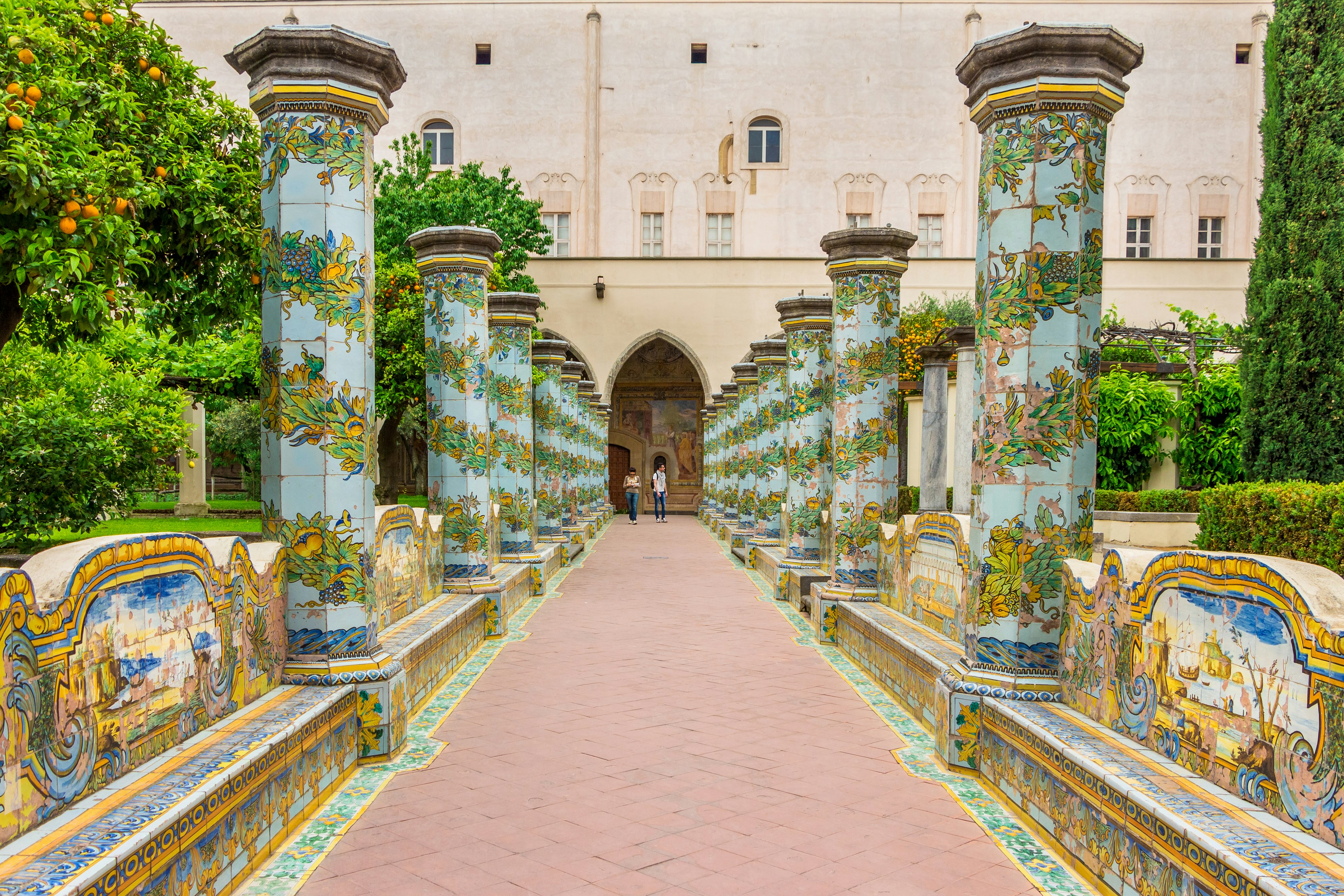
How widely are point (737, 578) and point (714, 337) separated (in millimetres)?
17449

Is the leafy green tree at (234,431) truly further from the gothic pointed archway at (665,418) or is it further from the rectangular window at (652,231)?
the rectangular window at (652,231)

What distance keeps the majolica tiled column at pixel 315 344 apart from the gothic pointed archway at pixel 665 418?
28.3 metres

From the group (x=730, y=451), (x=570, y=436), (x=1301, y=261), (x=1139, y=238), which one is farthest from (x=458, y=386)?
(x=1139, y=238)

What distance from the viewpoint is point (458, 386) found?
888 centimetres

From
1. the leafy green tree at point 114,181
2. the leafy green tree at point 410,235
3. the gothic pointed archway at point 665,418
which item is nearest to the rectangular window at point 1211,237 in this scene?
the gothic pointed archway at point 665,418

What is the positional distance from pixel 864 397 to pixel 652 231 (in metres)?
23.1

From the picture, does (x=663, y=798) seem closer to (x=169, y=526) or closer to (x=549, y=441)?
(x=549, y=441)

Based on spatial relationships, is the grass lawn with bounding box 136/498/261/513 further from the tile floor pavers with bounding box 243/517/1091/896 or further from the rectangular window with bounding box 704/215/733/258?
the tile floor pavers with bounding box 243/517/1091/896

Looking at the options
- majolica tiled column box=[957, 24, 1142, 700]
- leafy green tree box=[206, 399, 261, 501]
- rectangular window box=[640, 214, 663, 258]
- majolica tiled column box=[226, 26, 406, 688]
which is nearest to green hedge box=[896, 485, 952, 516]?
majolica tiled column box=[957, 24, 1142, 700]

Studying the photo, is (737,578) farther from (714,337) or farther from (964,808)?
(714,337)

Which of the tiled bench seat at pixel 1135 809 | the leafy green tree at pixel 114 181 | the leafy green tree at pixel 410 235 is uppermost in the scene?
the leafy green tree at pixel 410 235

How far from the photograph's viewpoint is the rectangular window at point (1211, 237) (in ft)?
101

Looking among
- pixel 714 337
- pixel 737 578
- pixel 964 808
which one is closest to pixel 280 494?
pixel 964 808

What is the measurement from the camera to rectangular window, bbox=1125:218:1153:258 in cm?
3088
